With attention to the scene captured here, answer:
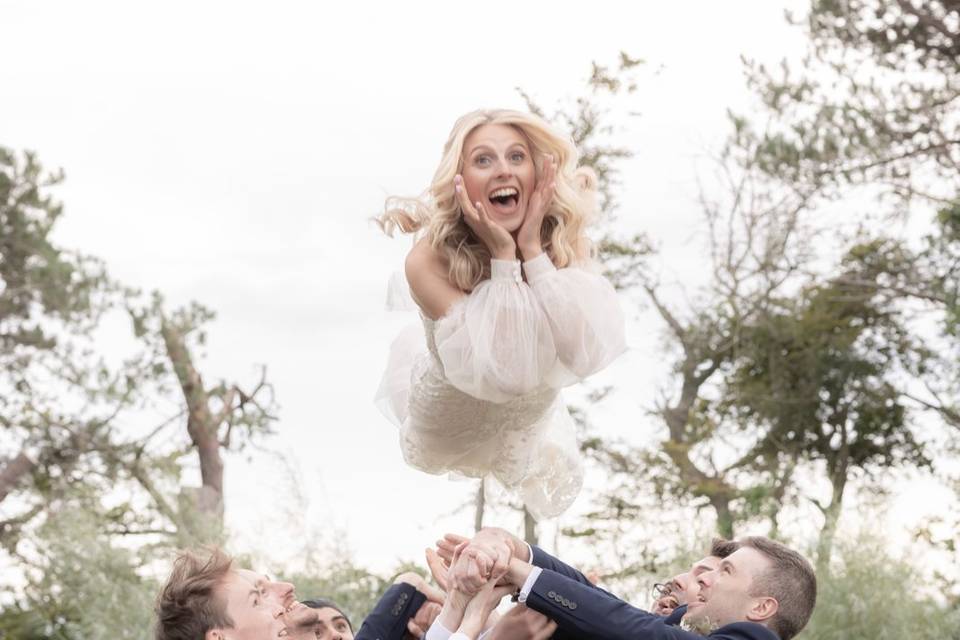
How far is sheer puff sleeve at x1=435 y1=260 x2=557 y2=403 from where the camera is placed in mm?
3566

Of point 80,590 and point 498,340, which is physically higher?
point 80,590

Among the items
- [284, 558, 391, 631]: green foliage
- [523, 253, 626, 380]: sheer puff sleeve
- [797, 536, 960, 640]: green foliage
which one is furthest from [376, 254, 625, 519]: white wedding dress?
[284, 558, 391, 631]: green foliage

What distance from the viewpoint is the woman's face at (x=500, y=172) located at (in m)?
3.71

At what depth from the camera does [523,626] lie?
115 inches

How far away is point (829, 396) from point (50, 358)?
7.52 meters

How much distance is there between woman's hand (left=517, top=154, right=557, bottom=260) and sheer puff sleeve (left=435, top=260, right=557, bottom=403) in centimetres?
5

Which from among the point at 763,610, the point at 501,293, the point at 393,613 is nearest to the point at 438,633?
the point at 393,613

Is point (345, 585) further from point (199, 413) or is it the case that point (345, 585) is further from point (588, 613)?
point (588, 613)

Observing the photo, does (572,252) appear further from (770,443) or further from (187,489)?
(770,443)

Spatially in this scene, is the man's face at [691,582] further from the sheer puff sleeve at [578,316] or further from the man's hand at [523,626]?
the sheer puff sleeve at [578,316]

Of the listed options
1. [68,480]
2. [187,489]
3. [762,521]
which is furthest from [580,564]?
[68,480]

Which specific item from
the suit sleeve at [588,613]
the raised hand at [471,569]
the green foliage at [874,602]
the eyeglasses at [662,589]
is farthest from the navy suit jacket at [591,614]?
the green foliage at [874,602]

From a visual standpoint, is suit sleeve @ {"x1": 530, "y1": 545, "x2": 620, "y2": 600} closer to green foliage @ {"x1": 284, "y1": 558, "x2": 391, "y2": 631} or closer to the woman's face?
the woman's face

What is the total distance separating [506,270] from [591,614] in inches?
42.9
